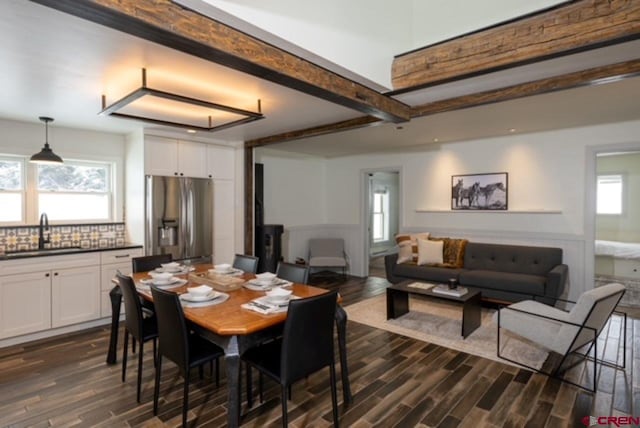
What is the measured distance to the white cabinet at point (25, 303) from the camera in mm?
3525

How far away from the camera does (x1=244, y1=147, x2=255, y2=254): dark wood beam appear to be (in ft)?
17.9

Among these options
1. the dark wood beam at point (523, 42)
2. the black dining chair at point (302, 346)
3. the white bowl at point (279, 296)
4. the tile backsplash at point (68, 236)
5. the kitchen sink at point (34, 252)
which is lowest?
the black dining chair at point (302, 346)

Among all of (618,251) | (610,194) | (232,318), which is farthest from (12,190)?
(610,194)

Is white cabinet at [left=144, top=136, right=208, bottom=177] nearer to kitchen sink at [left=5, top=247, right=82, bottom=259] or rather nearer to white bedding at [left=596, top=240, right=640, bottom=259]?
kitchen sink at [left=5, top=247, right=82, bottom=259]

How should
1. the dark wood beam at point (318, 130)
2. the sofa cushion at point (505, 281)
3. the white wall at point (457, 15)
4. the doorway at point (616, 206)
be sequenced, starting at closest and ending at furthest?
the white wall at point (457, 15), the dark wood beam at point (318, 130), the sofa cushion at point (505, 281), the doorway at point (616, 206)

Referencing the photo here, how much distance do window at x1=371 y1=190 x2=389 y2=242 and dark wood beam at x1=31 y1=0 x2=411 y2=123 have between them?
6637 mm

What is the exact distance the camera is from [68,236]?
14.5ft

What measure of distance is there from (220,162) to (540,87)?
4.01 m

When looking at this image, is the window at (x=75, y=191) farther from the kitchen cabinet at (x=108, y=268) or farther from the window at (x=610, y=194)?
the window at (x=610, y=194)

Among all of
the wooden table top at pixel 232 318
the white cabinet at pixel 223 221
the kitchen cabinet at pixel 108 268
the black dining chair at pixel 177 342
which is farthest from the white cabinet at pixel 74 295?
the wooden table top at pixel 232 318

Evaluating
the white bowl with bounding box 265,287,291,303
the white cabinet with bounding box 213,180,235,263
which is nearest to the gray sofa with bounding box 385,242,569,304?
the white cabinet with bounding box 213,180,235,263

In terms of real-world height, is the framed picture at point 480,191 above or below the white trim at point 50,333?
above

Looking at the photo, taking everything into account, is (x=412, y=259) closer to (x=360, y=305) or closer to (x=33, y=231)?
(x=360, y=305)

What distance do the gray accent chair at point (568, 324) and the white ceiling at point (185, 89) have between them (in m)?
1.79
